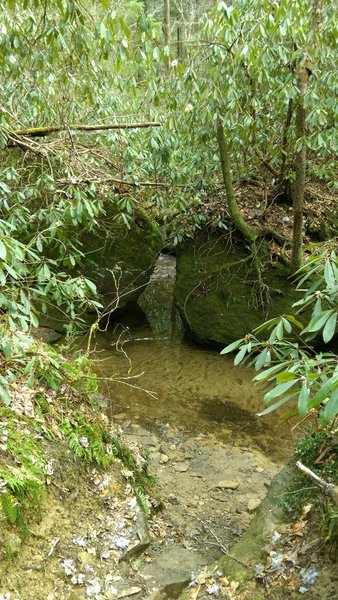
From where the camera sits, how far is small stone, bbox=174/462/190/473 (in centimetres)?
479

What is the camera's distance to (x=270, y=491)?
10.6 feet

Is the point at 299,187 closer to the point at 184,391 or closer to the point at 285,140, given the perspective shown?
the point at 285,140

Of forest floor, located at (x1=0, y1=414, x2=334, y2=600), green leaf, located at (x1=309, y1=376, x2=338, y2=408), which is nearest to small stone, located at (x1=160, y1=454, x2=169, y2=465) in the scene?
forest floor, located at (x1=0, y1=414, x2=334, y2=600)

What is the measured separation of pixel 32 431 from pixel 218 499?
218 cm

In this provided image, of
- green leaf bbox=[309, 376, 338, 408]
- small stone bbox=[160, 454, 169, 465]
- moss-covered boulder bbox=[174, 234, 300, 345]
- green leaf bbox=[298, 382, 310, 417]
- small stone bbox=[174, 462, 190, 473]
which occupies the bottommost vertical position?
small stone bbox=[174, 462, 190, 473]

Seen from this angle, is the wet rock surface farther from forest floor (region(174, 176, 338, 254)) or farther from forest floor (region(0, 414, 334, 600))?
forest floor (region(174, 176, 338, 254))

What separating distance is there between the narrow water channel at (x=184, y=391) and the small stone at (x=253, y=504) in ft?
2.44

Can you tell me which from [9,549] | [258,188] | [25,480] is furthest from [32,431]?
[258,188]

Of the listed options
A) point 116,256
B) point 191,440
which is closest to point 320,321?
point 191,440

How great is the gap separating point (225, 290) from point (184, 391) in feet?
6.02

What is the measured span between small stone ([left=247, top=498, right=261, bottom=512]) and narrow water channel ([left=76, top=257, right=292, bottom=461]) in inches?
29.2

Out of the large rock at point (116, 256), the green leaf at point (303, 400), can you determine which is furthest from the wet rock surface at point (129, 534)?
the large rock at point (116, 256)

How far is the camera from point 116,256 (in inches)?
305

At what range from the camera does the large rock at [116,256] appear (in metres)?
7.54
